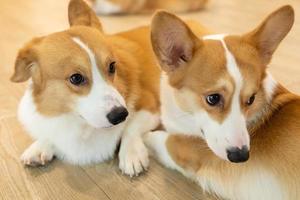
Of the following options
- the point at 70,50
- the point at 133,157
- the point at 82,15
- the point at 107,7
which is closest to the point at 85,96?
the point at 70,50

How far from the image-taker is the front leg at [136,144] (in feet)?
4.73

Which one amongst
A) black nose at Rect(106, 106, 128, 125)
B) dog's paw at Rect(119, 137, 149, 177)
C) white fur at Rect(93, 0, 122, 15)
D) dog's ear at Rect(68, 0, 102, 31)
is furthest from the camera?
white fur at Rect(93, 0, 122, 15)

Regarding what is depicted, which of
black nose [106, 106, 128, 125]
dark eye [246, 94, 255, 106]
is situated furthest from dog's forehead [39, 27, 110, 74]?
dark eye [246, 94, 255, 106]

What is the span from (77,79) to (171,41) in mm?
341

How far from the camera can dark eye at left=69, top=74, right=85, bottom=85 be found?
52.6 inches

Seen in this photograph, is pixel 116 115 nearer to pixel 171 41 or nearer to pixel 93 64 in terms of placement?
pixel 93 64

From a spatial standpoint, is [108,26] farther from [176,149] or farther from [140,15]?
[176,149]

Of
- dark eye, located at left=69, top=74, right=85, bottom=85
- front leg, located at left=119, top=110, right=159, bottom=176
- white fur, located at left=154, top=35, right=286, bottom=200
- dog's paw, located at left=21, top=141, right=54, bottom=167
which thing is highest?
dark eye, located at left=69, top=74, right=85, bottom=85

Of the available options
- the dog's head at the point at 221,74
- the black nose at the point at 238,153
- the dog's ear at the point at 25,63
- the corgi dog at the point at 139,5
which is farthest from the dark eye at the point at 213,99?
the corgi dog at the point at 139,5

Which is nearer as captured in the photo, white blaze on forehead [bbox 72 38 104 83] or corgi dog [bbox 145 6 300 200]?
corgi dog [bbox 145 6 300 200]

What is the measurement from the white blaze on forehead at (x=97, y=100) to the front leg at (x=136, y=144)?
193 millimetres

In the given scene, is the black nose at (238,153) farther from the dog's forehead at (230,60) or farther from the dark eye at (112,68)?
the dark eye at (112,68)

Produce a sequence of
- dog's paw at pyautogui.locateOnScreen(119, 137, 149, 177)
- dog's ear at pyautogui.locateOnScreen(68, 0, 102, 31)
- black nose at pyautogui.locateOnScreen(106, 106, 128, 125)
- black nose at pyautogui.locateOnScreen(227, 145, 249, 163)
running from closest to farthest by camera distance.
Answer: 1. black nose at pyautogui.locateOnScreen(227, 145, 249, 163)
2. black nose at pyautogui.locateOnScreen(106, 106, 128, 125)
3. dog's paw at pyautogui.locateOnScreen(119, 137, 149, 177)
4. dog's ear at pyautogui.locateOnScreen(68, 0, 102, 31)

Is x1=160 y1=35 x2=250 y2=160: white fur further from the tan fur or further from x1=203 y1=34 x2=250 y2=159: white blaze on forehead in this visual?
the tan fur
